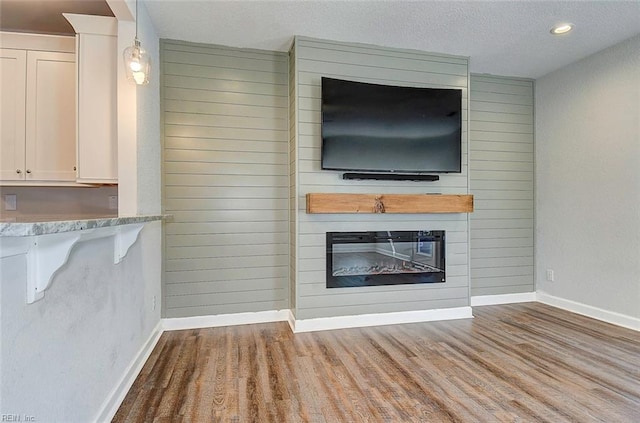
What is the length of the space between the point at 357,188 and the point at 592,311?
2815 millimetres

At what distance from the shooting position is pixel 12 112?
266 cm

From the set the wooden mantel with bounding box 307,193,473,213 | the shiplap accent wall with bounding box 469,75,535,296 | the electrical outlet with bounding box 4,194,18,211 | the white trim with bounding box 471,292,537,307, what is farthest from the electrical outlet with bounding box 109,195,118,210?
the white trim with bounding box 471,292,537,307

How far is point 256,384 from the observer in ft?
7.31

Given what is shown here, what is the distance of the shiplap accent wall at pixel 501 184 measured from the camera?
405cm

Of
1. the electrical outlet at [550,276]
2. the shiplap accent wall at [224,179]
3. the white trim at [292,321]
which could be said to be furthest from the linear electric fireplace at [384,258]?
the electrical outlet at [550,276]

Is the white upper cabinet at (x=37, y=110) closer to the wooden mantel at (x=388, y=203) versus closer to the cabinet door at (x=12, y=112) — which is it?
the cabinet door at (x=12, y=112)

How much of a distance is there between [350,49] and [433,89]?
0.92 metres

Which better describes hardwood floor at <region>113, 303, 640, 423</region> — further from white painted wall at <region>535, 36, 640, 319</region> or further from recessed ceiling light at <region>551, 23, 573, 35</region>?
recessed ceiling light at <region>551, 23, 573, 35</region>

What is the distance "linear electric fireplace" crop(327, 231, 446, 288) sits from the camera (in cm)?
332

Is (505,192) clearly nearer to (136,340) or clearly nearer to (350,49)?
(350,49)

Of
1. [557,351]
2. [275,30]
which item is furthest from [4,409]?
[557,351]

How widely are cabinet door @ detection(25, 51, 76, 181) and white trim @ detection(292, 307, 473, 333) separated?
2.36 m

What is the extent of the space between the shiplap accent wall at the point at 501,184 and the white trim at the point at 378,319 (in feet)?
2.08

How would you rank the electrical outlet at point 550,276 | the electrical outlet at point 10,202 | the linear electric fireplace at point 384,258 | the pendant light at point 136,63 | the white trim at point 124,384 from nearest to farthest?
the white trim at point 124,384 < the pendant light at point 136,63 < the electrical outlet at point 10,202 < the linear electric fireplace at point 384,258 < the electrical outlet at point 550,276
